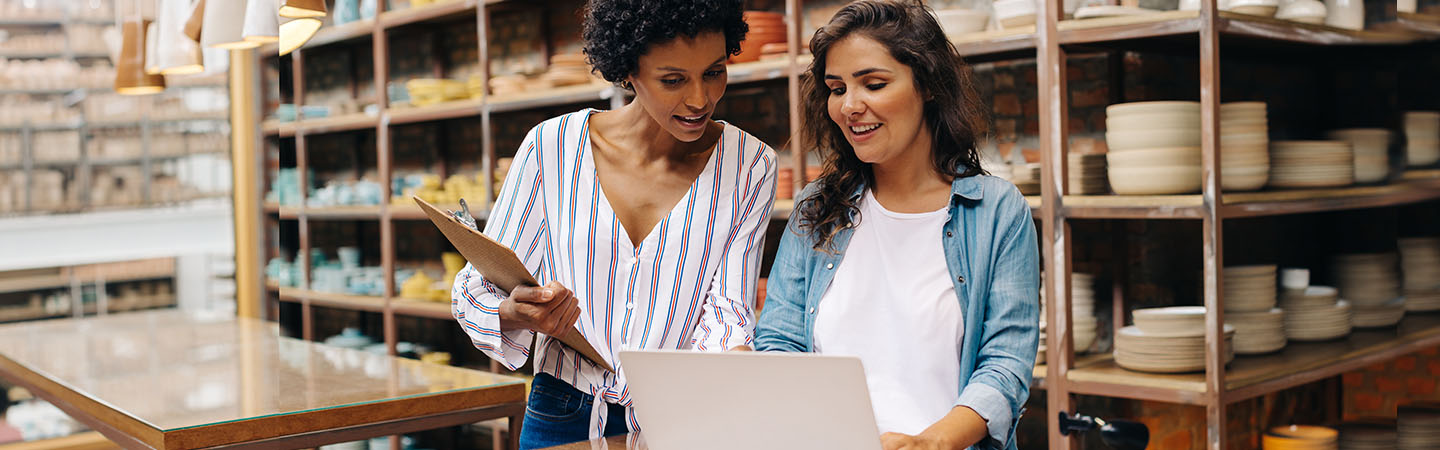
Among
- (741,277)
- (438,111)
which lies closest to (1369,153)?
(741,277)

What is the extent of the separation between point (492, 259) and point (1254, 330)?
2183 millimetres

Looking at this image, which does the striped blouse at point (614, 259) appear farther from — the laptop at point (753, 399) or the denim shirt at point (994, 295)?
the laptop at point (753, 399)

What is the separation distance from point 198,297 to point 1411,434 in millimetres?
5337

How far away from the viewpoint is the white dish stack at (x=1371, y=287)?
10.7 ft

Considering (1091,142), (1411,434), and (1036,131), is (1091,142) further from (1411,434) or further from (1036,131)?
(1411,434)

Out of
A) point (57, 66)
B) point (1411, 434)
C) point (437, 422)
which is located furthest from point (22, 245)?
point (1411, 434)

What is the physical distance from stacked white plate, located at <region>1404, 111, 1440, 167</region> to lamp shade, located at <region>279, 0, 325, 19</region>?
9.83ft

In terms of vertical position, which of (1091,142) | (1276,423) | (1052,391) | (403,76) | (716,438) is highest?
(403,76)

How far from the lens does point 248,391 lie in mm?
2014

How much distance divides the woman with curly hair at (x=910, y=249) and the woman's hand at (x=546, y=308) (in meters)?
0.27

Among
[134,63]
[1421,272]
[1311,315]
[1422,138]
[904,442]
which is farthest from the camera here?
[134,63]

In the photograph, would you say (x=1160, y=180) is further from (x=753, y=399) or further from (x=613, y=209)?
(x=753, y=399)

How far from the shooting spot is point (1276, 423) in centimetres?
357

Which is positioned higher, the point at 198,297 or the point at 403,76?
the point at 403,76
